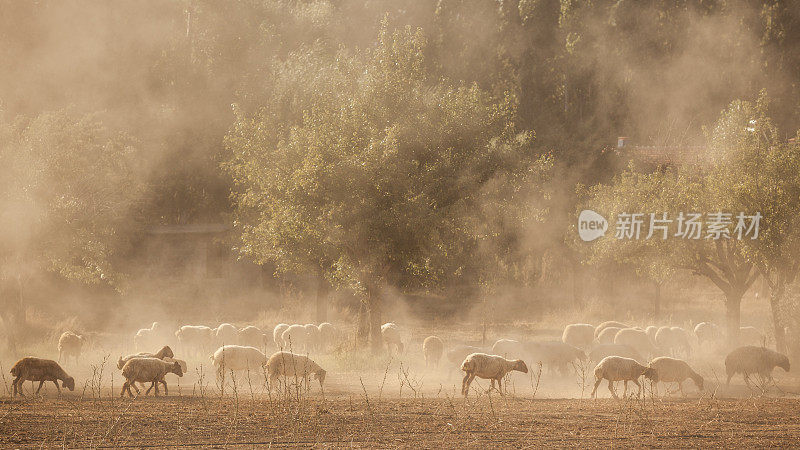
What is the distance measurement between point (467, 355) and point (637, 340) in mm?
8116

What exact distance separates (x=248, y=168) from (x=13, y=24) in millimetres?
22579

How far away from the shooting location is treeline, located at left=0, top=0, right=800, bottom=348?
25.9 meters

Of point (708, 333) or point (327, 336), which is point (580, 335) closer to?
point (708, 333)

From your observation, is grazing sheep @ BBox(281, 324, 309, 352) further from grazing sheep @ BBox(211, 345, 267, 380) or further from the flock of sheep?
grazing sheep @ BBox(211, 345, 267, 380)

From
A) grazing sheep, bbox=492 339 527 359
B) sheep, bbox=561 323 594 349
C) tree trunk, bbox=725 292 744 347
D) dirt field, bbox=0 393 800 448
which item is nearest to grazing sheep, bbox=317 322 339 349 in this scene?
grazing sheep, bbox=492 339 527 359

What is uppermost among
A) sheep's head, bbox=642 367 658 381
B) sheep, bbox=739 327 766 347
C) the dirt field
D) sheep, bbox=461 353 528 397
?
sheep, bbox=739 327 766 347

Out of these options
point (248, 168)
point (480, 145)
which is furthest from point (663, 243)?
point (248, 168)

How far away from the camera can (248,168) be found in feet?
95.0

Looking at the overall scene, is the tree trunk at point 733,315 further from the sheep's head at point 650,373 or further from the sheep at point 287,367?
the sheep at point 287,367

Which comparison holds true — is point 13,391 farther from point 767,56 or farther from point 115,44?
point 767,56

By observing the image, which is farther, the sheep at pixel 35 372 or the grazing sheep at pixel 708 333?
the grazing sheep at pixel 708 333

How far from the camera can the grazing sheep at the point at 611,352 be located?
77.2 ft

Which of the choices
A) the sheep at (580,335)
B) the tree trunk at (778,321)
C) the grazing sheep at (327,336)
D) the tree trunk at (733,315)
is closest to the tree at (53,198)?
the grazing sheep at (327,336)

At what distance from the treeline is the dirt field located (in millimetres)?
9903
